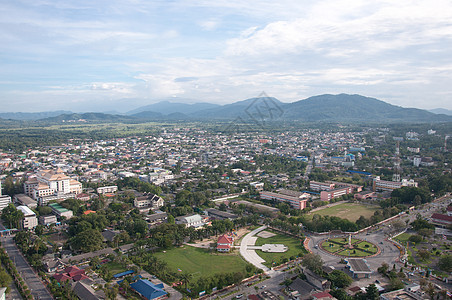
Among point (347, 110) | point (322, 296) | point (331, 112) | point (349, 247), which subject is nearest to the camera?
point (322, 296)

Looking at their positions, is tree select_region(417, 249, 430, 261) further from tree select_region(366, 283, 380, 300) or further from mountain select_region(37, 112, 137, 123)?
mountain select_region(37, 112, 137, 123)

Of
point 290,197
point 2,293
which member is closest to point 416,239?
point 290,197

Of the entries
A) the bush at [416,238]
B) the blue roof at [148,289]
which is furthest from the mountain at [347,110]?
the blue roof at [148,289]

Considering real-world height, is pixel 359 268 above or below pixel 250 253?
above

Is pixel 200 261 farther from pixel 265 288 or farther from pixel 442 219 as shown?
pixel 442 219

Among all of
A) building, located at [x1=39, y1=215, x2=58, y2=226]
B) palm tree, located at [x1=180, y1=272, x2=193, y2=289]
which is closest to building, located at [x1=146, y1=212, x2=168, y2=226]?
building, located at [x1=39, y1=215, x2=58, y2=226]

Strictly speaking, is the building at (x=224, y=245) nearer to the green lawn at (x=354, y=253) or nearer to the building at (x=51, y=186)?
the green lawn at (x=354, y=253)

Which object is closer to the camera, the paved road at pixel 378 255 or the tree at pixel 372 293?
the tree at pixel 372 293

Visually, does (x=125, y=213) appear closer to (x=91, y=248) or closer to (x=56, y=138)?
(x=91, y=248)
